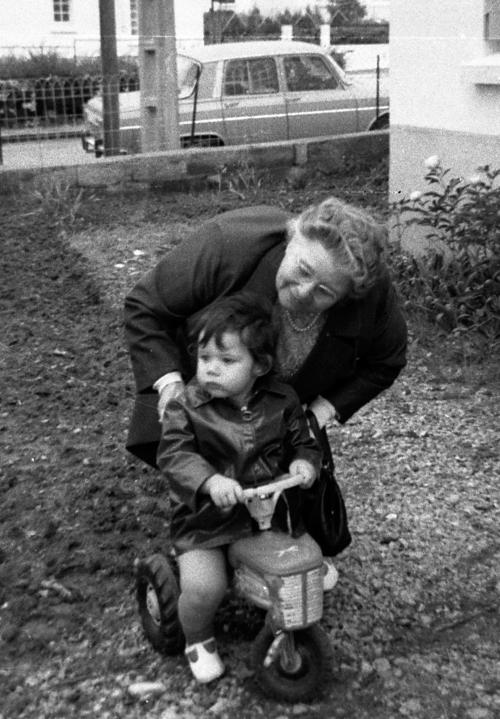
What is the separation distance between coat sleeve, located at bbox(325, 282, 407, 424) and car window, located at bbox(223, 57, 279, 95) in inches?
415

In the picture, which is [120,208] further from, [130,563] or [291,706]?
[291,706]

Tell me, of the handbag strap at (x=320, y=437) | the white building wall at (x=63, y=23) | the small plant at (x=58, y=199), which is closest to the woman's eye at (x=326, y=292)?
the handbag strap at (x=320, y=437)

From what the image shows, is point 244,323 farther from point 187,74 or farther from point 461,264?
point 187,74

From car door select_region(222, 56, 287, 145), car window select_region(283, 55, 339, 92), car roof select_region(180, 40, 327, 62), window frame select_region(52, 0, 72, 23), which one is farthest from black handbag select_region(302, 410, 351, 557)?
window frame select_region(52, 0, 72, 23)

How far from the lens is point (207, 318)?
3152mm

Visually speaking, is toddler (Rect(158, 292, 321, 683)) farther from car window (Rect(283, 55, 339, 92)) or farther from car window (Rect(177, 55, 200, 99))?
car window (Rect(283, 55, 339, 92))

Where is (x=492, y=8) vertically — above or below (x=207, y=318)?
above

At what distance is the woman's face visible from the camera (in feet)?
10.1

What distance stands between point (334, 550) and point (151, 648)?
24.1 inches

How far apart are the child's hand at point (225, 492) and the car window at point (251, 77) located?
36.5 ft

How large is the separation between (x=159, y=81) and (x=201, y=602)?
905 cm

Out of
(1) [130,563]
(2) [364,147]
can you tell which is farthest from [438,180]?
(2) [364,147]

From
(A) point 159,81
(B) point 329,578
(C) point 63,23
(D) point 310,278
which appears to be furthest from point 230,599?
(C) point 63,23

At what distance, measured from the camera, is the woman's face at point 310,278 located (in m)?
3.08
